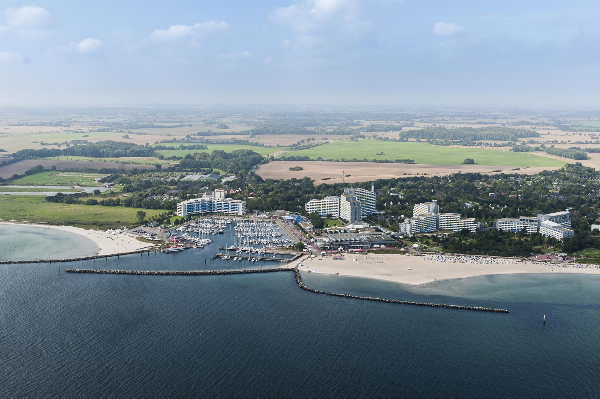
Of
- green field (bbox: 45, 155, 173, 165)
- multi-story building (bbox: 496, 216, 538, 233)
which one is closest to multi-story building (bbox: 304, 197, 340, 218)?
multi-story building (bbox: 496, 216, 538, 233)

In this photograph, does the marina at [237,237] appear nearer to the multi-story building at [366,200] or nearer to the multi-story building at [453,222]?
the multi-story building at [366,200]

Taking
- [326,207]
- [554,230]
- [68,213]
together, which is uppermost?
[326,207]

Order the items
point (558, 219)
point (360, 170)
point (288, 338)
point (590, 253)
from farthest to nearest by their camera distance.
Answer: point (360, 170) → point (558, 219) → point (590, 253) → point (288, 338)

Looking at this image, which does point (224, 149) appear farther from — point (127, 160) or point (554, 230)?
point (554, 230)

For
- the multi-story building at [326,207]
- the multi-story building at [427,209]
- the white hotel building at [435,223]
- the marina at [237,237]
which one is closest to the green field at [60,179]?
the marina at [237,237]

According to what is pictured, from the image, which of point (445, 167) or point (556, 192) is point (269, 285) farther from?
point (445, 167)

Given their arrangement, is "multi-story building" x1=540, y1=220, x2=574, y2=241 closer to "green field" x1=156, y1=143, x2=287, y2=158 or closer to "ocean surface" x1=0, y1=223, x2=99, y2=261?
"ocean surface" x1=0, y1=223, x2=99, y2=261

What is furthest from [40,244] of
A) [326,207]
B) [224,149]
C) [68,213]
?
[224,149]

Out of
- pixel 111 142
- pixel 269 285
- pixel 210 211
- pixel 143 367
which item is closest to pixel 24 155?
pixel 111 142

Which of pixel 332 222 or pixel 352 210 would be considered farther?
pixel 332 222
